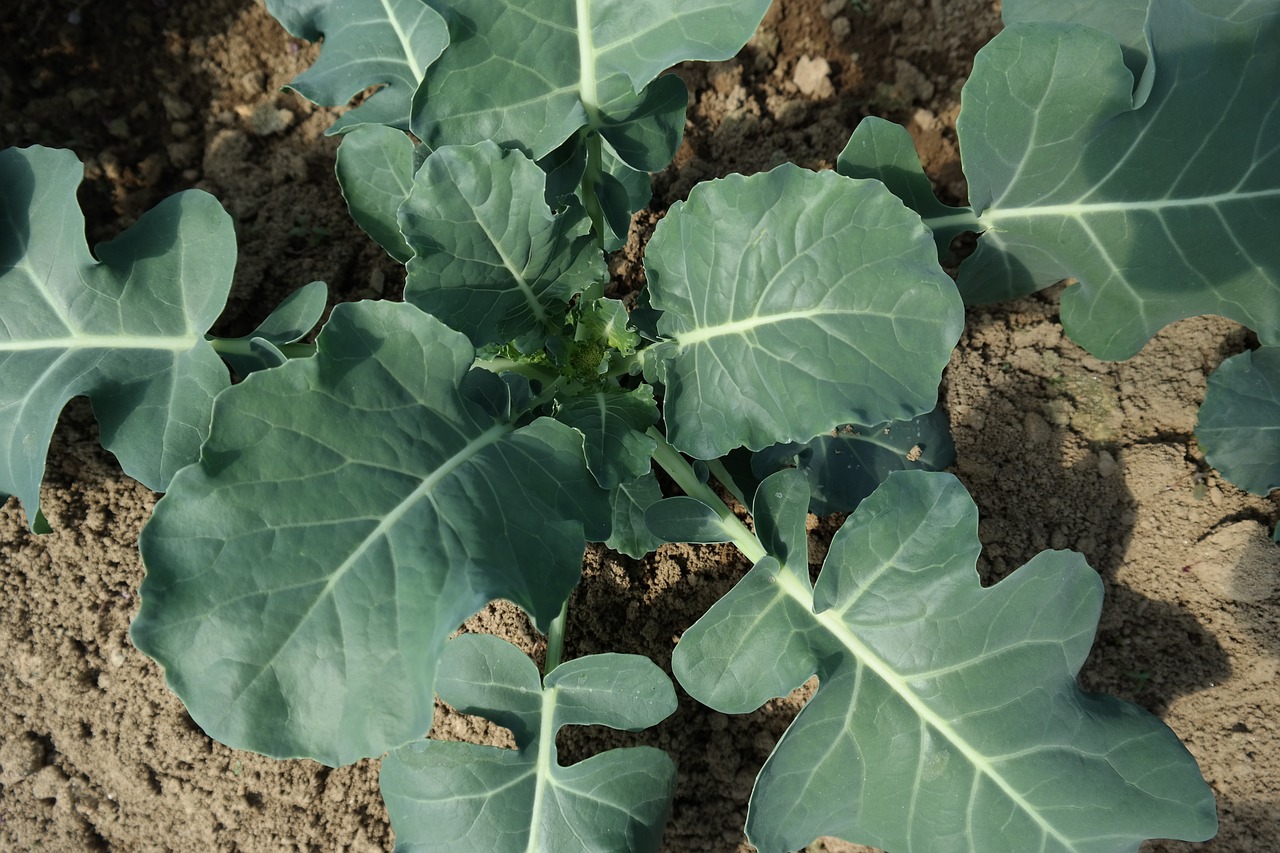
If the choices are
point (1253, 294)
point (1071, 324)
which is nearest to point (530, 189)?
point (1071, 324)

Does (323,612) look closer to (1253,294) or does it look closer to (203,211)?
(203,211)

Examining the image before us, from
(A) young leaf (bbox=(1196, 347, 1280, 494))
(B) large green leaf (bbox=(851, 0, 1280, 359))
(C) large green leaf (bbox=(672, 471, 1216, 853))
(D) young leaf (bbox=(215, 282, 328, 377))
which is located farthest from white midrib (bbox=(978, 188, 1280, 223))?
(D) young leaf (bbox=(215, 282, 328, 377))

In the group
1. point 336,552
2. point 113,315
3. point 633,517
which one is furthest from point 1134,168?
point 113,315

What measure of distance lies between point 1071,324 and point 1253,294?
0.28 meters

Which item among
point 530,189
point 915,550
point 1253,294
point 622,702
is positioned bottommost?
point 622,702

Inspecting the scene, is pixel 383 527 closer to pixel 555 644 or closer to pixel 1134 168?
pixel 555 644

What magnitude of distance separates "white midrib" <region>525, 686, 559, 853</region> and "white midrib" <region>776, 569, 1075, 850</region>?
1.54ft

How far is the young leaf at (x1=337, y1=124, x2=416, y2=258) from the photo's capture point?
1.53 metres

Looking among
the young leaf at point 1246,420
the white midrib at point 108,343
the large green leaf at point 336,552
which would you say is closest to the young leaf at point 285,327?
the white midrib at point 108,343

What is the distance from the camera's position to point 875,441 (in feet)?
5.91

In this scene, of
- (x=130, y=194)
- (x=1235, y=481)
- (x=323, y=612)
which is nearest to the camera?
(x=323, y=612)

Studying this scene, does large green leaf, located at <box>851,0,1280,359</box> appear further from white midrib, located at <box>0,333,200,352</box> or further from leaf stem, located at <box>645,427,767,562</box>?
white midrib, located at <box>0,333,200,352</box>

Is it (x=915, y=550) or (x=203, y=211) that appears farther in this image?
(x=203, y=211)

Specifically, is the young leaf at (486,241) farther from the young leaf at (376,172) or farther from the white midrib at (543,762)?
the white midrib at (543,762)
